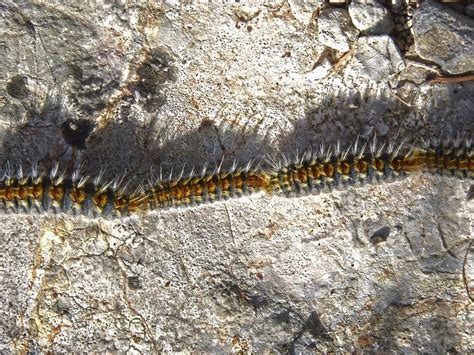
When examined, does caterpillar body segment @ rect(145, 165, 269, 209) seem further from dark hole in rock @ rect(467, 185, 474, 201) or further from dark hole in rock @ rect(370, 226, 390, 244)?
dark hole in rock @ rect(467, 185, 474, 201)

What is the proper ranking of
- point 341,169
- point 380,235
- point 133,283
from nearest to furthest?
point 341,169, point 380,235, point 133,283

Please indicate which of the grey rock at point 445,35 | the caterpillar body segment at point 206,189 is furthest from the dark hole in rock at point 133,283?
the grey rock at point 445,35

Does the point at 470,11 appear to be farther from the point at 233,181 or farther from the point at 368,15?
the point at 233,181

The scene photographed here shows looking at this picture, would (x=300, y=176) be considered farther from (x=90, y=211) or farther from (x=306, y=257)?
(x=90, y=211)

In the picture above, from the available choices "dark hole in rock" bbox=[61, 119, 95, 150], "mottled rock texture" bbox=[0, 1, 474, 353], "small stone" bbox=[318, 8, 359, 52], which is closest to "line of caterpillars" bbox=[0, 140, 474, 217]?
"mottled rock texture" bbox=[0, 1, 474, 353]

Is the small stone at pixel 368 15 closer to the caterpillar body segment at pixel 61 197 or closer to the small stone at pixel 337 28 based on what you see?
the small stone at pixel 337 28

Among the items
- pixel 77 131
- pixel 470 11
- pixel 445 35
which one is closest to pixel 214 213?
pixel 77 131

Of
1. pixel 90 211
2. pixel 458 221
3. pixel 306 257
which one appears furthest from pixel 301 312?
pixel 90 211
